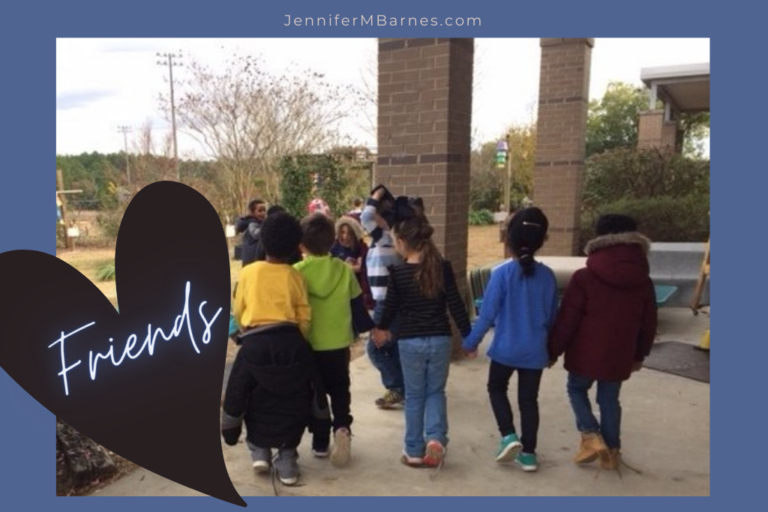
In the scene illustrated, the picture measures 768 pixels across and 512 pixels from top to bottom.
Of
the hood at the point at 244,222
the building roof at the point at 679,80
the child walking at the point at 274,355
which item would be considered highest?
the building roof at the point at 679,80

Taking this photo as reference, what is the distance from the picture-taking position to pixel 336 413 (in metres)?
3.44

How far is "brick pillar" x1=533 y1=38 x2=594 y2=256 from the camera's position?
8.59 m

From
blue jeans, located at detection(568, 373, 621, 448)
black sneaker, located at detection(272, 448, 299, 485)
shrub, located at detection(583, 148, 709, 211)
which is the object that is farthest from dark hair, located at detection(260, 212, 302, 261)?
shrub, located at detection(583, 148, 709, 211)

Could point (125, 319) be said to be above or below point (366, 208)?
below

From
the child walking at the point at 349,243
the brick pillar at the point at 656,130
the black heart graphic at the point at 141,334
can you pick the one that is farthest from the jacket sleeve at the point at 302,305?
the brick pillar at the point at 656,130

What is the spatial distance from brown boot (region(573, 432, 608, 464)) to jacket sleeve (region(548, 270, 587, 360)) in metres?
0.53

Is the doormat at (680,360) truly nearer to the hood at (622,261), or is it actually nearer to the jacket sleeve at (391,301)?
the hood at (622,261)

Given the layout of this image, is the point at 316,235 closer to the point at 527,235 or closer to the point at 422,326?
the point at 422,326

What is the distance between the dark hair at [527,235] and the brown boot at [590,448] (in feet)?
3.30

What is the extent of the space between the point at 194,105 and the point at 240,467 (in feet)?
31.2

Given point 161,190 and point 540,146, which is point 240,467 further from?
point 540,146

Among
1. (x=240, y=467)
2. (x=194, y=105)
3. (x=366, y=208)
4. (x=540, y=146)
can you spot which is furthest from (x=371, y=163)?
(x=240, y=467)

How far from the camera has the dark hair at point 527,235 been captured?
317 cm

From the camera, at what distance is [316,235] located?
3.29 metres
